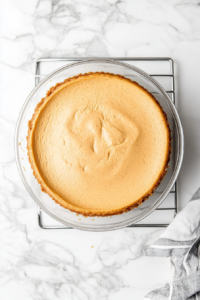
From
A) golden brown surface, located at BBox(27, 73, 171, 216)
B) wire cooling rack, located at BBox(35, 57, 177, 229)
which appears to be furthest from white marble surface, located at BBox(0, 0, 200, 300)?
golden brown surface, located at BBox(27, 73, 171, 216)

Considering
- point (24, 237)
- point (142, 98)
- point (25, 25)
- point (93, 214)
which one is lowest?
point (24, 237)

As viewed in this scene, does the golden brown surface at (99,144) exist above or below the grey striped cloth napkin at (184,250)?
above

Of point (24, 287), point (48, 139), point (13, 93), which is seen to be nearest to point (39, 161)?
point (48, 139)

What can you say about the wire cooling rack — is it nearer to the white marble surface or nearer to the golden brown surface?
the white marble surface

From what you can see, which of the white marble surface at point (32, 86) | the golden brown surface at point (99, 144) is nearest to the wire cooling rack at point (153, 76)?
the white marble surface at point (32, 86)

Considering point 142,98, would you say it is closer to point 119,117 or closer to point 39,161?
point 119,117

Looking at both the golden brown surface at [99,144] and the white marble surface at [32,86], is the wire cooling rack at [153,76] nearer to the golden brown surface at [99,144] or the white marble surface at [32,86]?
the white marble surface at [32,86]
